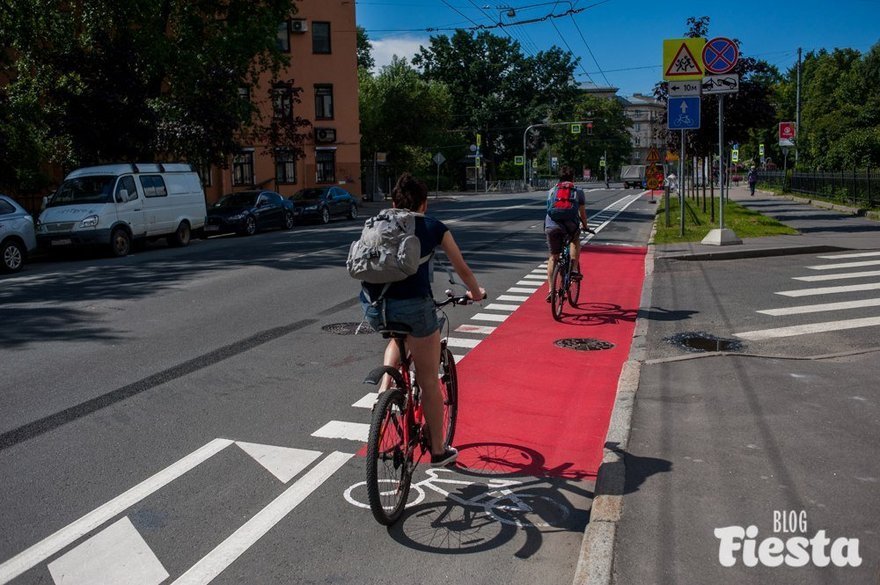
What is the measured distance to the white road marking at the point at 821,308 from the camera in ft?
34.5

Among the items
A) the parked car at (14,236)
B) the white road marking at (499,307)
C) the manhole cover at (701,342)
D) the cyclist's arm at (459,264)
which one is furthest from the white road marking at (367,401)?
the parked car at (14,236)

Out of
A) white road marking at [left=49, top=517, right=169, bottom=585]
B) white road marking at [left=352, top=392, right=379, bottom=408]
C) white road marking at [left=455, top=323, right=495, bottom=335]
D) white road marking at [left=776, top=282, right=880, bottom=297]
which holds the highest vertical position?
white road marking at [left=776, top=282, right=880, bottom=297]

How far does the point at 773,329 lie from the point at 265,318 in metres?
6.04

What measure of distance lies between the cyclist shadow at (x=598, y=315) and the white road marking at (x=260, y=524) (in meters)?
5.72

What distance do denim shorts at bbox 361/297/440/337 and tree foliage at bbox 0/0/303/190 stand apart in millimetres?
21428

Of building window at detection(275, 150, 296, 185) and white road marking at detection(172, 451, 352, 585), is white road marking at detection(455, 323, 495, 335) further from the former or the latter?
building window at detection(275, 150, 296, 185)

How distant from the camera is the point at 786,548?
3.98 metres

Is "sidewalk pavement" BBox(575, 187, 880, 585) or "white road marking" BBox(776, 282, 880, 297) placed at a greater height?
"white road marking" BBox(776, 282, 880, 297)

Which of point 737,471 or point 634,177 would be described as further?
point 634,177

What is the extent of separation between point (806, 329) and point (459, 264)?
239 inches

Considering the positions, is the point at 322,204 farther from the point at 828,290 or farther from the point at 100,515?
the point at 100,515

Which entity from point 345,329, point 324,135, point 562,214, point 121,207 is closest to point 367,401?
point 345,329

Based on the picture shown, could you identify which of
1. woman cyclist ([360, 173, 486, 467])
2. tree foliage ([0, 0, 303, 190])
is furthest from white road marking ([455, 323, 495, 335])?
tree foliage ([0, 0, 303, 190])

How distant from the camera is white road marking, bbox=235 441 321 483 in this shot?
529 centimetres
